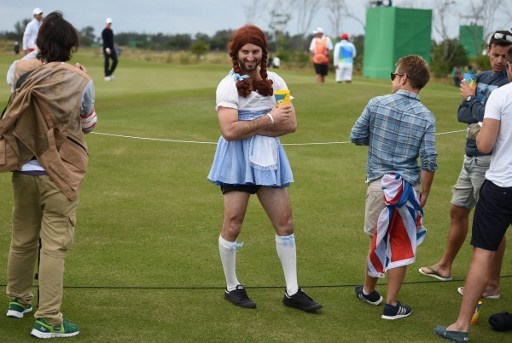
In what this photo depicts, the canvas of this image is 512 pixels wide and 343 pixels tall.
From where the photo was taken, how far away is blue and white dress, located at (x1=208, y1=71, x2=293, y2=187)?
5387 millimetres

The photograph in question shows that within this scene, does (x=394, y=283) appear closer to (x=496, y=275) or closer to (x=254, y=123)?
(x=496, y=275)

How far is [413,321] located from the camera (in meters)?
5.47

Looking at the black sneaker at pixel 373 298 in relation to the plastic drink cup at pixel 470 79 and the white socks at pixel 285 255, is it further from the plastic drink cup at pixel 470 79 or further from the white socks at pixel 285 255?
the plastic drink cup at pixel 470 79

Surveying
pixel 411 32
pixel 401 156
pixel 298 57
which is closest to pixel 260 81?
pixel 401 156

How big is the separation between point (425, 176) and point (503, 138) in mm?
761

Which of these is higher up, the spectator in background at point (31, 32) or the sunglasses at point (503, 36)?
the sunglasses at point (503, 36)

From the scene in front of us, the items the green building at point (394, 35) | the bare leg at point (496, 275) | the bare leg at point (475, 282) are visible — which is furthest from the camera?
the green building at point (394, 35)

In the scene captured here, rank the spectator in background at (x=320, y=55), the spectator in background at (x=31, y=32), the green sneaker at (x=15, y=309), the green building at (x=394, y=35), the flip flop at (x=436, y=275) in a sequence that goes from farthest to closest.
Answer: the green building at (x=394, y=35)
the spectator in background at (x=320, y=55)
the spectator in background at (x=31, y=32)
the flip flop at (x=436, y=275)
the green sneaker at (x=15, y=309)

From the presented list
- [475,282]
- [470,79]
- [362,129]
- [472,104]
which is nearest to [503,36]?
[470,79]

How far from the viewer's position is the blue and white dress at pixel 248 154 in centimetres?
539

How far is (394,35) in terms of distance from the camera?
3272cm

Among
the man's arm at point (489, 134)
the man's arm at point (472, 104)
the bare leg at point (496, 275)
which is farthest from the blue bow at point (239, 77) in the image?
the bare leg at point (496, 275)

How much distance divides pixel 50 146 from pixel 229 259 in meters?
1.48

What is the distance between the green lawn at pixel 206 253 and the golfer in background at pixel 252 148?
38 centimetres
